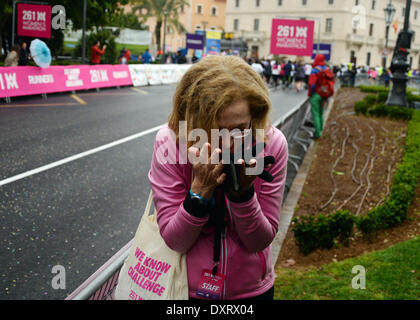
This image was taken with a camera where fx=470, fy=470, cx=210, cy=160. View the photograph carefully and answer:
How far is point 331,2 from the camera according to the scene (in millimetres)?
76812

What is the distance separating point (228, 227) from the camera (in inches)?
71.8

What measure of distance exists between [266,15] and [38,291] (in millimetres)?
85364

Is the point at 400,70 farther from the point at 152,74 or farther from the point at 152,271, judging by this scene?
the point at 152,271

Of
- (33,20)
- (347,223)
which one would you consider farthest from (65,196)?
(33,20)

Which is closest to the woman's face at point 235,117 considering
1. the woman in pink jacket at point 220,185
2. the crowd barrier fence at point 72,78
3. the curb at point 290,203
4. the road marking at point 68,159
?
the woman in pink jacket at point 220,185

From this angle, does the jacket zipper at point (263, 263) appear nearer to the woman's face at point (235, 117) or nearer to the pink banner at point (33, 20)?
the woman's face at point (235, 117)

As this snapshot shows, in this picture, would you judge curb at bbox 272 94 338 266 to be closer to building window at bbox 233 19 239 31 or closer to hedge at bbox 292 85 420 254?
hedge at bbox 292 85 420 254

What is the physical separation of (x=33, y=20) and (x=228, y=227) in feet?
64.7

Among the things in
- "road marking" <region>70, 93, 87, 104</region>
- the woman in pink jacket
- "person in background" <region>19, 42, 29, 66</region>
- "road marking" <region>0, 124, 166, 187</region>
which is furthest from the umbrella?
the woman in pink jacket

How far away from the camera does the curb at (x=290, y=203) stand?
16.7ft

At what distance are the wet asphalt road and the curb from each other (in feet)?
5.09

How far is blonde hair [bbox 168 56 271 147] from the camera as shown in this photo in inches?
67.4

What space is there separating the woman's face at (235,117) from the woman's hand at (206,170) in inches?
5.7
